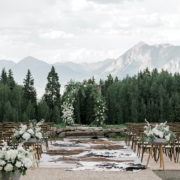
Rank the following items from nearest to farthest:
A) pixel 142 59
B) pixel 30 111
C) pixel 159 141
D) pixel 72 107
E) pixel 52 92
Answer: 1. pixel 159 141
2. pixel 72 107
3. pixel 30 111
4. pixel 52 92
5. pixel 142 59

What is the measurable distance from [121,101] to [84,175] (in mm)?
13293

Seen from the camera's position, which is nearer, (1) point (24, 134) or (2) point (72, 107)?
(1) point (24, 134)

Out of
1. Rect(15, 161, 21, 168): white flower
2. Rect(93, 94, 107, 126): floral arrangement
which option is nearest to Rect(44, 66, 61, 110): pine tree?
Rect(93, 94, 107, 126): floral arrangement

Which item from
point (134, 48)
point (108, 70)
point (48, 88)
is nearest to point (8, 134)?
point (48, 88)

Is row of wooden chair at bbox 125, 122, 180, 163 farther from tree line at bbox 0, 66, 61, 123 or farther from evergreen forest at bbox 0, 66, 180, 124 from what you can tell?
tree line at bbox 0, 66, 61, 123

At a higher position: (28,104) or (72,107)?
(28,104)

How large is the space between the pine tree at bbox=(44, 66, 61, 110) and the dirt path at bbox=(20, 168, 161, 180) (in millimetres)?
17285

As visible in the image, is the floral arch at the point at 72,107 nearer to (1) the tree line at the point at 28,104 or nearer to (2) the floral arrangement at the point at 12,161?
(1) the tree line at the point at 28,104

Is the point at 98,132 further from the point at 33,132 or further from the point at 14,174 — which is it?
the point at 14,174

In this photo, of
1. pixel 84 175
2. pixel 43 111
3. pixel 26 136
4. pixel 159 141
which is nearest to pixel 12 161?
pixel 84 175

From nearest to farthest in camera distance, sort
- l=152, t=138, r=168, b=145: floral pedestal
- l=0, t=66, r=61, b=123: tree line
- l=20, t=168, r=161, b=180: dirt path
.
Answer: l=20, t=168, r=161, b=180: dirt path
l=152, t=138, r=168, b=145: floral pedestal
l=0, t=66, r=61, b=123: tree line

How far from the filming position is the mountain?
552 ft

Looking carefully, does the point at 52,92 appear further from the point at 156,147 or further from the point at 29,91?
the point at 156,147

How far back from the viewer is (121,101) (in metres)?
18.5
